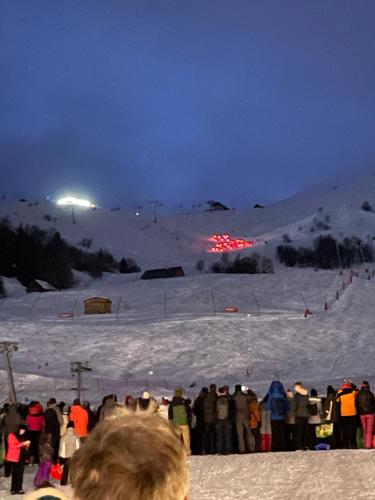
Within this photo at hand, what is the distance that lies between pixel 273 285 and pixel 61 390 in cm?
2436

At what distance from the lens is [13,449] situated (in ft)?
31.8

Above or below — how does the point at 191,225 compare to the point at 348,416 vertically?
above

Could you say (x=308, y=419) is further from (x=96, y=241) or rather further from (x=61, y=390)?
(x=96, y=241)

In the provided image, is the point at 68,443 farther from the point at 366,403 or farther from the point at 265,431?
the point at 366,403

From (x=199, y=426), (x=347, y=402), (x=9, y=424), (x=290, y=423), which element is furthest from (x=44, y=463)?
(x=347, y=402)

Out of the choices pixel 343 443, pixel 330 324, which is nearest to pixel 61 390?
pixel 343 443

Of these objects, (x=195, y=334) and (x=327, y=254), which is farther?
(x=327, y=254)

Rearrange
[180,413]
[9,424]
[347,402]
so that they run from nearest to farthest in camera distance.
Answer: [9,424], [347,402], [180,413]

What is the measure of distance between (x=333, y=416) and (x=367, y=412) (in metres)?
0.56

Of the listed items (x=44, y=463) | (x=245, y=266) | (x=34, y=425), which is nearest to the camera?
(x=44, y=463)

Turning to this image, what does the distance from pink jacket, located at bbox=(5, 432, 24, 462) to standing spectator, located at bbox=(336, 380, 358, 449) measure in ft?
17.4

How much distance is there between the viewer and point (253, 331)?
33156mm

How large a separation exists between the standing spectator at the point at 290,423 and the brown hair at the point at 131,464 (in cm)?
1054

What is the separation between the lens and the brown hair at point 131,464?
A: 1.79m
